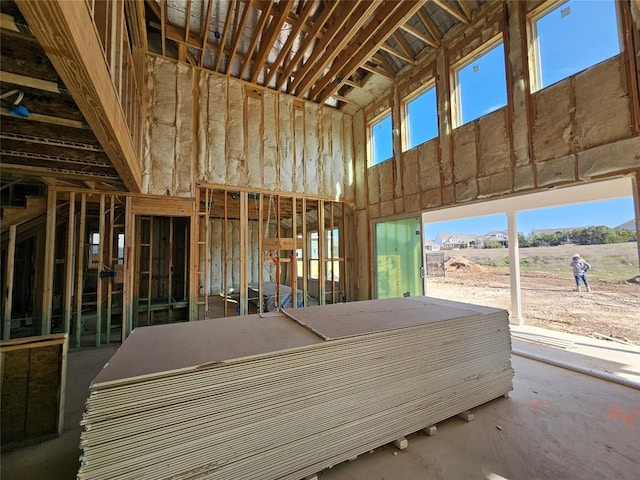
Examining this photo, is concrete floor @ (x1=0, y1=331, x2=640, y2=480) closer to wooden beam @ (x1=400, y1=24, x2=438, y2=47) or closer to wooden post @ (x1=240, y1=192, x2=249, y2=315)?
wooden post @ (x1=240, y1=192, x2=249, y2=315)

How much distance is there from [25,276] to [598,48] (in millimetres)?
11584

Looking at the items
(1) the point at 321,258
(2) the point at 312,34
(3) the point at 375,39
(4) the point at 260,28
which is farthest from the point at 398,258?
(4) the point at 260,28

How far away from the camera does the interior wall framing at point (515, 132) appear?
315 centimetres

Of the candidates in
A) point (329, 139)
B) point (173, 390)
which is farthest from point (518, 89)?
point (173, 390)

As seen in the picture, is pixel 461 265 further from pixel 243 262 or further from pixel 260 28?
pixel 260 28

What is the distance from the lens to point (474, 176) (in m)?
4.65

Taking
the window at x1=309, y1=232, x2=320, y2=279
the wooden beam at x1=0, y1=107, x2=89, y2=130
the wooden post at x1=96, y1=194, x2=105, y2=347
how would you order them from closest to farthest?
the wooden beam at x1=0, y1=107, x2=89, y2=130
the wooden post at x1=96, y1=194, x2=105, y2=347
the window at x1=309, y1=232, x2=320, y2=279

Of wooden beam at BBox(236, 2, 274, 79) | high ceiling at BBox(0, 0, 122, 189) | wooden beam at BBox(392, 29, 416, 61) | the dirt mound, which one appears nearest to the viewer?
high ceiling at BBox(0, 0, 122, 189)

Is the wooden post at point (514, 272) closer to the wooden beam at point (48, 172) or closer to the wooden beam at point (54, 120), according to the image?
the wooden beam at point (54, 120)

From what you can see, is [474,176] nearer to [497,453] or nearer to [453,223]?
[497,453]

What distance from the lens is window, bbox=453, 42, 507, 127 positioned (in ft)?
14.3

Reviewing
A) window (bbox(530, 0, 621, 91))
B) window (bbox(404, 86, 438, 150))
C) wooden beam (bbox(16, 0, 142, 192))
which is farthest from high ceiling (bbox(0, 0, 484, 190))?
window (bbox(530, 0, 621, 91))

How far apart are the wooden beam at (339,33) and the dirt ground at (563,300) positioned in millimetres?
7175

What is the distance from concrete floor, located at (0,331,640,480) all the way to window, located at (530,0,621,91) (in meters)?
4.12
